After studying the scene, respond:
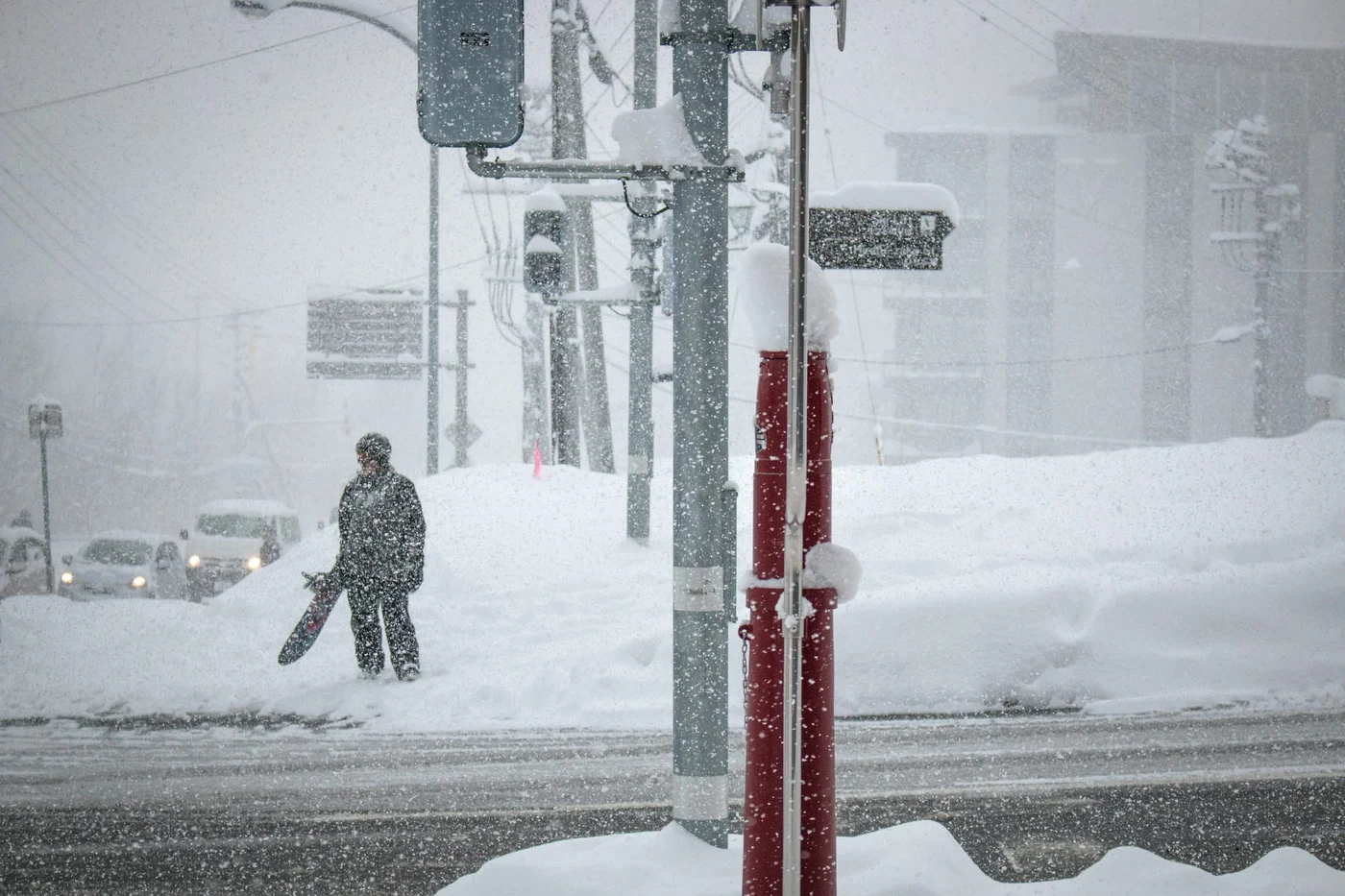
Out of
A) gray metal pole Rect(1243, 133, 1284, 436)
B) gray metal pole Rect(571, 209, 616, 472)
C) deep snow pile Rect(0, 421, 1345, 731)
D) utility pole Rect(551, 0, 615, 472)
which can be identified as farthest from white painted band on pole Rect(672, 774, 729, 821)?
gray metal pole Rect(1243, 133, 1284, 436)

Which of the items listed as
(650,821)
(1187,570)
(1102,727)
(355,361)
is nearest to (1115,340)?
(355,361)

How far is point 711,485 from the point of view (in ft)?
13.7

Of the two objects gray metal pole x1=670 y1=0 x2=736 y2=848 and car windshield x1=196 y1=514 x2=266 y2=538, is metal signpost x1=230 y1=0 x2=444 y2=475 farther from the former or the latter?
car windshield x1=196 y1=514 x2=266 y2=538

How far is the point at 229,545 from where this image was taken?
22797 millimetres

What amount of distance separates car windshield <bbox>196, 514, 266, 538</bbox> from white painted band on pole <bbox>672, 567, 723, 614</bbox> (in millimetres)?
20423

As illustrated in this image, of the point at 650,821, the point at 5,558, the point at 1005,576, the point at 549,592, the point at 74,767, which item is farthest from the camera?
the point at 5,558

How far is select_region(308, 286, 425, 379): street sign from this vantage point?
30.7m

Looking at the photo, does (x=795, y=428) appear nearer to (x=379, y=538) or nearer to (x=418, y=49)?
(x=418, y=49)

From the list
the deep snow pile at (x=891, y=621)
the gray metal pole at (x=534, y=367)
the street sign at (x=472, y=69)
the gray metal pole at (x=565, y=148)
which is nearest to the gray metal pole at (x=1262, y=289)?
the deep snow pile at (x=891, y=621)

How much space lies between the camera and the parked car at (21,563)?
20516 mm

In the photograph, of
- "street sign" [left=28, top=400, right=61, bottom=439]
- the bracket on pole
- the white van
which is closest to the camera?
the bracket on pole

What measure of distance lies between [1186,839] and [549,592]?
8.54 m

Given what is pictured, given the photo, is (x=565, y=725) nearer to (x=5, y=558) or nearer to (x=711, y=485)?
(x=711, y=485)

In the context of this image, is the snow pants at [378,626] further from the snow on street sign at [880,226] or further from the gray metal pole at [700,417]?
the snow on street sign at [880,226]
